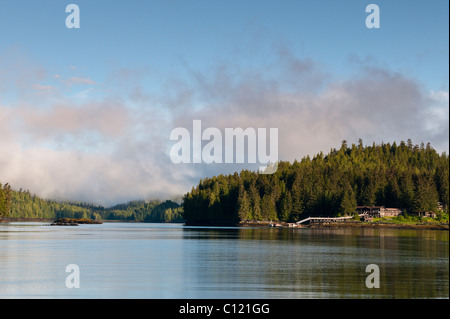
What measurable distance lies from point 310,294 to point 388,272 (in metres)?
16.9

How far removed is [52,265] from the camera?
→ 61156mm

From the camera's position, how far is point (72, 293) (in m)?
42.3

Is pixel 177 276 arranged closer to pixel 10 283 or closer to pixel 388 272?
pixel 10 283
